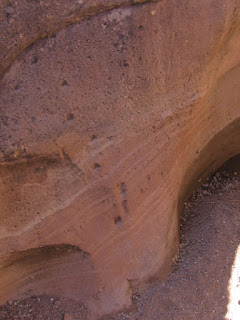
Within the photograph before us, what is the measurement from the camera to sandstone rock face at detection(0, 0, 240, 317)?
171 centimetres

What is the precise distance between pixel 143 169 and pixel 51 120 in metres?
0.45

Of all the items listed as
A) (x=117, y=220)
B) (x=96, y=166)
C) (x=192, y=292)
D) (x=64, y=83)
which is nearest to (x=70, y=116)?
(x=64, y=83)

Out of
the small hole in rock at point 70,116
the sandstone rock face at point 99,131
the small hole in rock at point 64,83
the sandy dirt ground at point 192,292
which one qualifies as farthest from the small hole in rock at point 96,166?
the sandy dirt ground at point 192,292

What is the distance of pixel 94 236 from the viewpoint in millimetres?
1984

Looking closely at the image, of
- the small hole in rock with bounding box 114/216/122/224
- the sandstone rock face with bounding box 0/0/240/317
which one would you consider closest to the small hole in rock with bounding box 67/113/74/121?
the sandstone rock face with bounding box 0/0/240/317

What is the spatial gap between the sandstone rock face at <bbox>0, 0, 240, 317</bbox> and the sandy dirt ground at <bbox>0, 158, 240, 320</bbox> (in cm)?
5

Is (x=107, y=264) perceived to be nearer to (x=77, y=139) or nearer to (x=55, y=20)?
(x=77, y=139)

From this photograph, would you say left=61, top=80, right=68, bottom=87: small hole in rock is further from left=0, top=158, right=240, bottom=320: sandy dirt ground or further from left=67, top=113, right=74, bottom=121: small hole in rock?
left=0, top=158, right=240, bottom=320: sandy dirt ground

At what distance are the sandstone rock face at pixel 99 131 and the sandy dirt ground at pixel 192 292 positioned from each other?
0.05m

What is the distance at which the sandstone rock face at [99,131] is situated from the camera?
1.71 metres

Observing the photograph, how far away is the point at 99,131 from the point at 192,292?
0.84 m

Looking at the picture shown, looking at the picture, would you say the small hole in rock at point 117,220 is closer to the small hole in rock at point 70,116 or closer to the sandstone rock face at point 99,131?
the sandstone rock face at point 99,131

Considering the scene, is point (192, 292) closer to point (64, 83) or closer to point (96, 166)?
point (96, 166)

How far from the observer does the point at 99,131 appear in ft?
5.99
